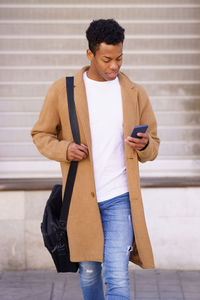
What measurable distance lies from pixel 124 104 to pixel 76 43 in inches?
90.3

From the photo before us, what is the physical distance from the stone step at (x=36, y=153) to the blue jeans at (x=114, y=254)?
2.24 m

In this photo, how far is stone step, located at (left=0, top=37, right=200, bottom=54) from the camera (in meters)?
5.72

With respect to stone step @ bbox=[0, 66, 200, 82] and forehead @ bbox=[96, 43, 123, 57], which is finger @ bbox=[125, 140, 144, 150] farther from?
stone step @ bbox=[0, 66, 200, 82]

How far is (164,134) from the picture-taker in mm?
5809

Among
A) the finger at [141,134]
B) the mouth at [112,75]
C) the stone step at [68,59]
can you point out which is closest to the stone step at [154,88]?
the stone step at [68,59]

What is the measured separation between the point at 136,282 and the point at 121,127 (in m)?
2.08

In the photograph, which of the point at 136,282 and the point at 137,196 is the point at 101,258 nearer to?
the point at 137,196

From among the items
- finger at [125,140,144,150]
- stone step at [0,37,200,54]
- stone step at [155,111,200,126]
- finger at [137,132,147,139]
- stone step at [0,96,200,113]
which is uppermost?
stone step at [0,37,200,54]

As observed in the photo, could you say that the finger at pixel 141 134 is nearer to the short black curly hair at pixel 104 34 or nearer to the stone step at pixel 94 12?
the short black curly hair at pixel 104 34

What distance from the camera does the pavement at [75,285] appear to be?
489 cm

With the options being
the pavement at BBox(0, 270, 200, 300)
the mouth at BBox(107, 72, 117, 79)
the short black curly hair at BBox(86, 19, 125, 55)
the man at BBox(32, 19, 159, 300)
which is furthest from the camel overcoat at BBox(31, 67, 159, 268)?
the pavement at BBox(0, 270, 200, 300)

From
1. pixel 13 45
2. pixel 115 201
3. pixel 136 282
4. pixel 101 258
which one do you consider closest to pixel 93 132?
pixel 115 201

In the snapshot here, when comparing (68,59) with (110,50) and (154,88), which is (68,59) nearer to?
(154,88)

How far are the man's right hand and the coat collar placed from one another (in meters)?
0.04
